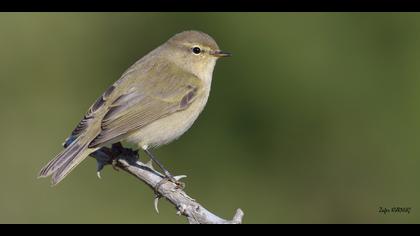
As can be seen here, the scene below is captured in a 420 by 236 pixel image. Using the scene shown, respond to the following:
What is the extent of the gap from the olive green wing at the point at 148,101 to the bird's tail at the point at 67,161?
12 cm

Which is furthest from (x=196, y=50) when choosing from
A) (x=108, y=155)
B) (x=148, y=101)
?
(x=108, y=155)

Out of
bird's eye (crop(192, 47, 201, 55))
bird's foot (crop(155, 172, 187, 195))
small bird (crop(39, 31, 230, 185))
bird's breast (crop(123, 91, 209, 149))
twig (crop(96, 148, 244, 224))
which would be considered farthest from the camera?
bird's eye (crop(192, 47, 201, 55))

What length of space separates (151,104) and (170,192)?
1.08 metres

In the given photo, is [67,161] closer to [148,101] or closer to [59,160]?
[59,160]

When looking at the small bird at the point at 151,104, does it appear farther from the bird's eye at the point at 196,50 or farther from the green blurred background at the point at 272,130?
the green blurred background at the point at 272,130

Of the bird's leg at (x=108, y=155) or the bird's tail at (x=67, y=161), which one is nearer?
the bird's tail at (x=67, y=161)

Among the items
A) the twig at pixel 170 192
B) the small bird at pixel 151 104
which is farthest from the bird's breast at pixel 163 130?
the twig at pixel 170 192

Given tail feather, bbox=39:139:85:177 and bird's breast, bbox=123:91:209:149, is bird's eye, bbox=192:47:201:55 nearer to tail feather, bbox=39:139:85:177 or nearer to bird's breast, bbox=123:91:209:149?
bird's breast, bbox=123:91:209:149

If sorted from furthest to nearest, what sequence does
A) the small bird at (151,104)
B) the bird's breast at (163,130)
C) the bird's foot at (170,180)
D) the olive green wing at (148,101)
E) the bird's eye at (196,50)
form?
the bird's eye at (196,50) → the bird's breast at (163,130) → the olive green wing at (148,101) → the small bird at (151,104) → the bird's foot at (170,180)

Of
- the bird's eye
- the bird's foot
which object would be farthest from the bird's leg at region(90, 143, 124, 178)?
the bird's eye

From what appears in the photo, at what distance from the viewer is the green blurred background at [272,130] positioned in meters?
7.04

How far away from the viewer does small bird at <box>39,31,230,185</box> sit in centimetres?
577

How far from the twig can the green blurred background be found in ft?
4.07
